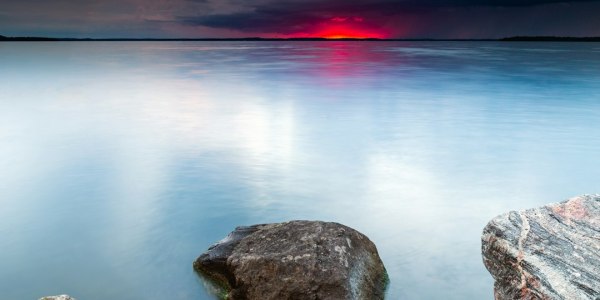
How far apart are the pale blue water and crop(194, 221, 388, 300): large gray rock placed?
0.36 meters

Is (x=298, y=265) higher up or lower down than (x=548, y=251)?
lower down

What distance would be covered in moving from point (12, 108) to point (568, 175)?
624 inches

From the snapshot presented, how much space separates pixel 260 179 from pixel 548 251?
17.6ft

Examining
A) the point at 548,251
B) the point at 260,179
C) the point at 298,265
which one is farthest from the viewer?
the point at 260,179

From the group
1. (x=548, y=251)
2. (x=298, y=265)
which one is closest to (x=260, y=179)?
(x=298, y=265)

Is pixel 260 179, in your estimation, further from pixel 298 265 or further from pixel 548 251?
pixel 548 251

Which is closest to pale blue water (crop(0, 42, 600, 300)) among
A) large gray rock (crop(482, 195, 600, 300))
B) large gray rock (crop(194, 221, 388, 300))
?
large gray rock (crop(194, 221, 388, 300))

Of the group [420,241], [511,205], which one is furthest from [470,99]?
[420,241]

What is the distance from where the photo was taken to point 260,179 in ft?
27.6

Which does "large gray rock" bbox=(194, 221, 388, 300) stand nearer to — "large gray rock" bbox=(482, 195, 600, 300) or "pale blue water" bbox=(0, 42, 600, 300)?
"pale blue water" bbox=(0, 42, 600, 300)

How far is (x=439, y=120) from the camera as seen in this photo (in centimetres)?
1412

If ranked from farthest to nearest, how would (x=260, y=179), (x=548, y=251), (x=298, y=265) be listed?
(x=260, y=179) → (x=298, y=265) → (x=548, y=251)

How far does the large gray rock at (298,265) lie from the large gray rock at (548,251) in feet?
3.69

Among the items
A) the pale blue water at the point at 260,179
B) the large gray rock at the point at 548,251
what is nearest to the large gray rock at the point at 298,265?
the pale blue water at the point at 260,179
